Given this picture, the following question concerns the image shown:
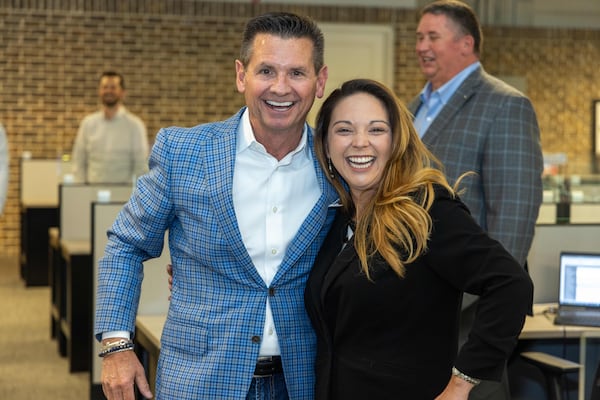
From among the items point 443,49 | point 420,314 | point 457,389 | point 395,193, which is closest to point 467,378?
point 457,389

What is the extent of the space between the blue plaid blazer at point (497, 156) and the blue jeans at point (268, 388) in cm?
126

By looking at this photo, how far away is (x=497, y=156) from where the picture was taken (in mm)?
3371

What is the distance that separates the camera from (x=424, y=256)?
2.12 meters

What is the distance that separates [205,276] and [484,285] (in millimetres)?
637

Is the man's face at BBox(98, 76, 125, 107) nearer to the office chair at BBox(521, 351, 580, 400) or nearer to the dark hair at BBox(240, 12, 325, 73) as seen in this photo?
the office chair at BBox(521, 351, 580, 400)

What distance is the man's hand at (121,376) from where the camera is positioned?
7.45ft

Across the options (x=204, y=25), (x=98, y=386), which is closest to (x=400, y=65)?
(x=204, y=25)

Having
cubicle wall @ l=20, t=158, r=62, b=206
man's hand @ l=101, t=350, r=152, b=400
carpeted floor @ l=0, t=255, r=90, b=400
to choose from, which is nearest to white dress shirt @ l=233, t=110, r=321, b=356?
man's hand @ l=101, t=350, r=152, b=400

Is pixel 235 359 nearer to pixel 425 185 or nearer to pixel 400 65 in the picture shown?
pixel 425 185

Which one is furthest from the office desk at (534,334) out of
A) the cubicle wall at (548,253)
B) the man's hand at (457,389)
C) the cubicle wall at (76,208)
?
the cubicle wall at (76,208)

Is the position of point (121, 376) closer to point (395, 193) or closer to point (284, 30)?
point (395, 193)

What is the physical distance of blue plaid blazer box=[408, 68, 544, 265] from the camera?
132 inches

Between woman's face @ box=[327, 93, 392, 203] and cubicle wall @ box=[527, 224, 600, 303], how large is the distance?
2406mm

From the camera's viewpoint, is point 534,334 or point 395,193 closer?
point 395,193
